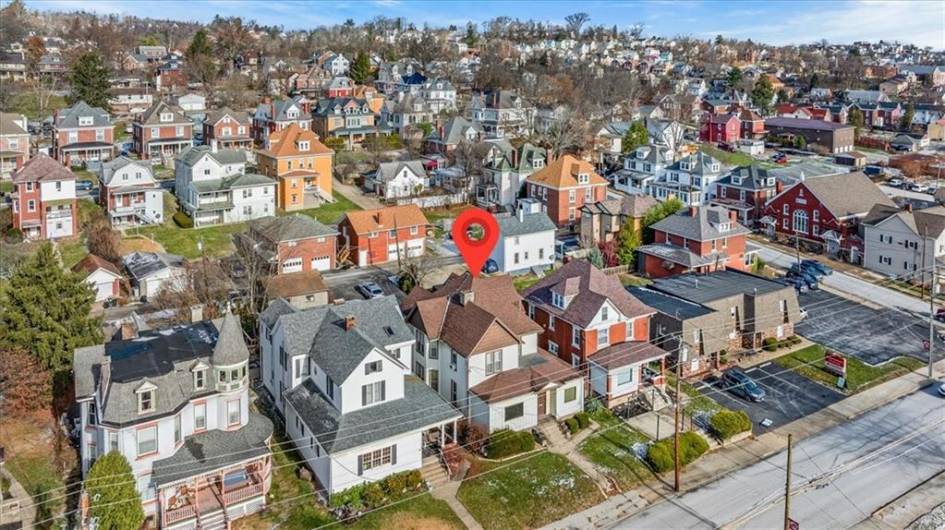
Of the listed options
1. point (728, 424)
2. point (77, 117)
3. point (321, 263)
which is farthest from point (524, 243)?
point (77, 117)

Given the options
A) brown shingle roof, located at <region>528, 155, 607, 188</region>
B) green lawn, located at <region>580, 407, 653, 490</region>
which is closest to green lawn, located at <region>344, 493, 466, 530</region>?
green lawn, located at <region>580, 407, 653, 490</region>

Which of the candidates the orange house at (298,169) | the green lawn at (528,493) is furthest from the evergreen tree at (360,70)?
the green lawn at (528,493)

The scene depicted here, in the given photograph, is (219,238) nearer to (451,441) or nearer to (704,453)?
(451,441)

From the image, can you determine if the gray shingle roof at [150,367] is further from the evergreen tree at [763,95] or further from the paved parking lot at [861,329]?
the evergreen tree at [763,95]

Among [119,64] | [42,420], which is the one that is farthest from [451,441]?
[119,64]

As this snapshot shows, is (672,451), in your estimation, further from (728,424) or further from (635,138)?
(635,138)

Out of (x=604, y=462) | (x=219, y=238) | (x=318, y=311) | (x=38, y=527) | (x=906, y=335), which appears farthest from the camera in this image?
(x=219, y=238)
